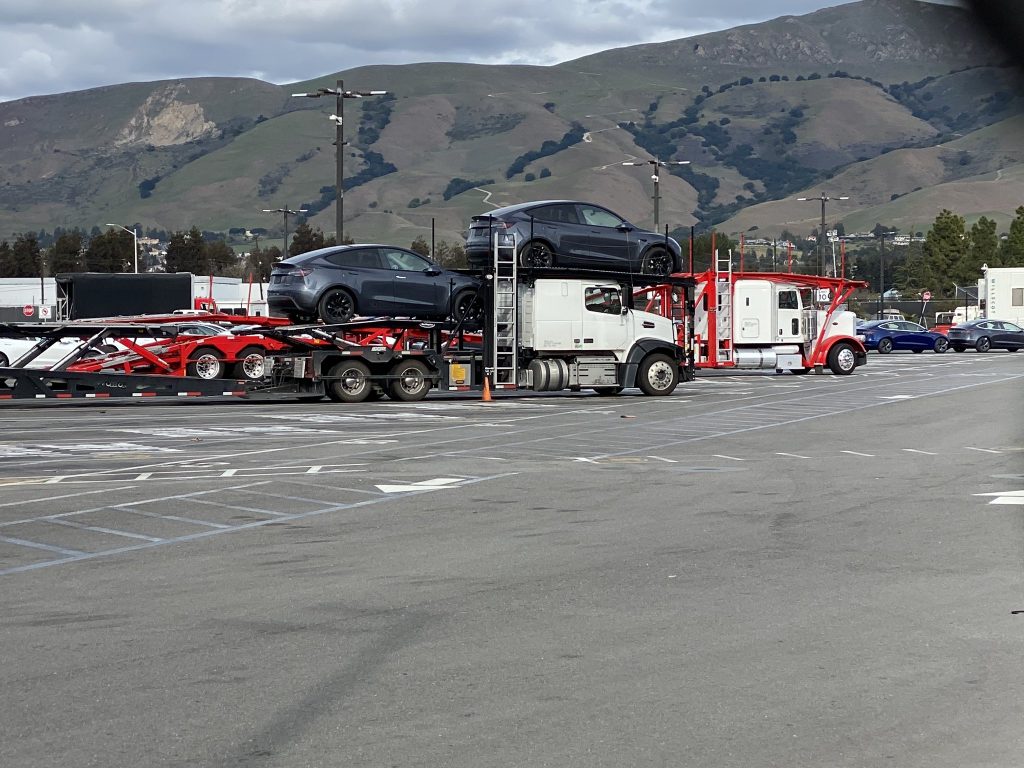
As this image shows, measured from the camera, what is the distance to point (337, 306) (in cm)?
2858

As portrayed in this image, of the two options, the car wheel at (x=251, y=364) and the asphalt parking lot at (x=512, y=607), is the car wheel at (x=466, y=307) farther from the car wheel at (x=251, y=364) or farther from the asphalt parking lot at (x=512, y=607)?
the asphalt parking lot at (x=512, y=607)

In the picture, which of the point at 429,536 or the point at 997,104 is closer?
the point at 997,104

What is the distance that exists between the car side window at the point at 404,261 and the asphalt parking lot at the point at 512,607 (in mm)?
11340

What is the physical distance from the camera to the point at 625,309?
98.4 ft

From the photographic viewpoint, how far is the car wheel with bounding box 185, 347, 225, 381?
27.9m

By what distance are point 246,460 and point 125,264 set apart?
99445mm

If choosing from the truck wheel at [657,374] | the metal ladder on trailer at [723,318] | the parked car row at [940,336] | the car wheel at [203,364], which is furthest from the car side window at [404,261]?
the parked car row at [940,336]

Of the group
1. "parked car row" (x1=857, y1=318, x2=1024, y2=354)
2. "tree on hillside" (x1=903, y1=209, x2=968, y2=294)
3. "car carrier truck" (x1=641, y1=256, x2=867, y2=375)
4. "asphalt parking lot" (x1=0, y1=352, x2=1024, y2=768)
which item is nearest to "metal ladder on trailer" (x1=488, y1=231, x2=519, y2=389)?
"car carrier truck" (x1=641, y1=256, x2=867, y2=375)

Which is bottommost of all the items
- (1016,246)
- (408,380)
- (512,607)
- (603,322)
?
(512,607)

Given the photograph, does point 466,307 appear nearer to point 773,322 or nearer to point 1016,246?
point 773,322

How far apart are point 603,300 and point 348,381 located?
18.4ft

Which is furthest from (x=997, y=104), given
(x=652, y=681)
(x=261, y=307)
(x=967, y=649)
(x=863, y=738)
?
(x=261, y=307)

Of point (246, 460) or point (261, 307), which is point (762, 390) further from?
point (261, 307)

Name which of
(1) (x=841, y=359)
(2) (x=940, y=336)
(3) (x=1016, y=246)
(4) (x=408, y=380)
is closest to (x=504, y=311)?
(4) (x=408, y=380)
